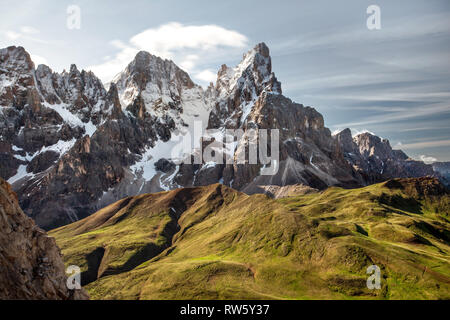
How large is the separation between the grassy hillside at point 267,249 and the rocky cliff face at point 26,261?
4493 cm

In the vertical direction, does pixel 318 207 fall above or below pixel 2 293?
below

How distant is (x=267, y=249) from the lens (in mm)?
97938

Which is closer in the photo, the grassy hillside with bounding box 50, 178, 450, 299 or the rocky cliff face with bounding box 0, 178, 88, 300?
the rocky cliff face with bounding box 0, 178, 88, 300

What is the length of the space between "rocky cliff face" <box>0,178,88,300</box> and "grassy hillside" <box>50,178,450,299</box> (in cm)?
4493

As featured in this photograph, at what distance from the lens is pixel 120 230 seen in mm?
160000

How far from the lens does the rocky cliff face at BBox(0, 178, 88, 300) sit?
28.3 meters

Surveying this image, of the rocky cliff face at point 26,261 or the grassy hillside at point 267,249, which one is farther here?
the grassy hillside at point 267,249

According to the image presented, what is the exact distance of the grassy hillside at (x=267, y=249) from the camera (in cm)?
7394
